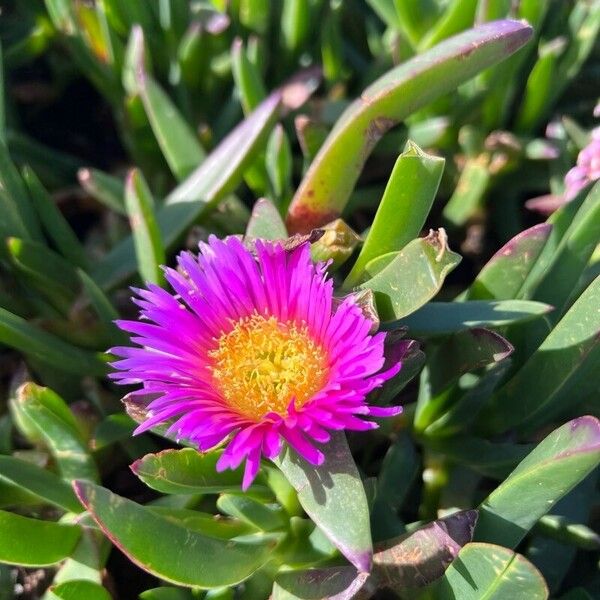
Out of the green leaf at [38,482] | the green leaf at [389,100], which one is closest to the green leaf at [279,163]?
the green leaf at [389,100]

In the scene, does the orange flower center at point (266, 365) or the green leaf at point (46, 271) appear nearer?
the orange flower center at point (266, 365)

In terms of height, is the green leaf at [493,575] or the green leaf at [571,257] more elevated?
the green leaf at [571,257]

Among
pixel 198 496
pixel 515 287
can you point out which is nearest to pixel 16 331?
pixel 198 496

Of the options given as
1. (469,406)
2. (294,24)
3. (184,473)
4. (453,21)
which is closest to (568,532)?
(469,406)

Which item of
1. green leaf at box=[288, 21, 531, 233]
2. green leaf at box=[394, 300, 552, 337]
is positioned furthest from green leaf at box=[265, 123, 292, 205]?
green leaf at box=[394, 300, 552, 337]

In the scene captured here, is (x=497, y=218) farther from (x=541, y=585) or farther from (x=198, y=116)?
(x=541, y=585)

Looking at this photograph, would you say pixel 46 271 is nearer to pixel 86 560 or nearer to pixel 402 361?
pixel 86 560

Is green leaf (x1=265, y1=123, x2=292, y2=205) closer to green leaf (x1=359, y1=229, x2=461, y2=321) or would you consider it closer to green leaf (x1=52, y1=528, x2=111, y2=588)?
green leaf (x1=359, y1=229, x2=461, y2=321)

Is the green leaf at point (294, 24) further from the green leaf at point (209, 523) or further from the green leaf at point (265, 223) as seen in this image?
the green leaf at point (209, 523)
